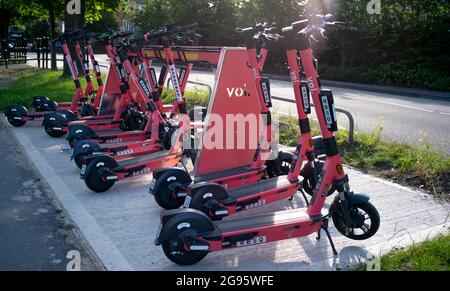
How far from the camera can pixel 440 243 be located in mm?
3949

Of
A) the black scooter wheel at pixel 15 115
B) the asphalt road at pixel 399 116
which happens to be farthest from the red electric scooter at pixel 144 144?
the asphalt road at pixel 399 116

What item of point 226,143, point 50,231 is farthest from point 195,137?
point 50,231

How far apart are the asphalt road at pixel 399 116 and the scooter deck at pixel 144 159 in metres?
3.80

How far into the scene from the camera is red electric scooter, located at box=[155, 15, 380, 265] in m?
3.75

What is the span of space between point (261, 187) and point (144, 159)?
1.83 metres

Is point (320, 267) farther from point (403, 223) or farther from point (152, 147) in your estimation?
point (152, 147)

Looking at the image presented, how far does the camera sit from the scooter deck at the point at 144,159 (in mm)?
5883

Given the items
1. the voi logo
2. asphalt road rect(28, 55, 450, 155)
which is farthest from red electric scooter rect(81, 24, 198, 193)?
asphalt road rect(28, 55, 450, 155)

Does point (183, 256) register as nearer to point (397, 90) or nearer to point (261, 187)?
point (261, 187)

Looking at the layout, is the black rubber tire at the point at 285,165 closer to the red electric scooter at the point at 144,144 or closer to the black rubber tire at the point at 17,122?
the red electric scooter at the point at 144,144

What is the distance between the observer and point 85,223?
467cm

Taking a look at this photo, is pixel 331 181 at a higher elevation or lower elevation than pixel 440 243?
higher
